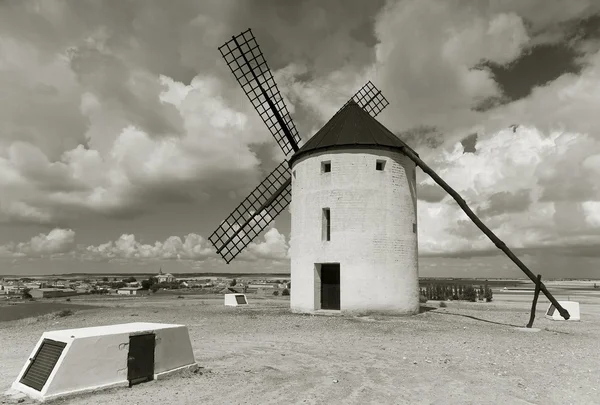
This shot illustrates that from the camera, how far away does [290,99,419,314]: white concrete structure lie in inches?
782

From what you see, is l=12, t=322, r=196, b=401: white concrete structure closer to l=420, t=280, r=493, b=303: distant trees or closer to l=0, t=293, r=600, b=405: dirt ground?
l=0, t=293, r=600, b=405: dirt ground

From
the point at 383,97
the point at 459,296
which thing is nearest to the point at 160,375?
the point at 383,97

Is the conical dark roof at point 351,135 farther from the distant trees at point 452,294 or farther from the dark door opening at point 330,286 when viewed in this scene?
the distant trees at point 452,294

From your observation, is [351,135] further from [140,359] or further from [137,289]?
[137,289]

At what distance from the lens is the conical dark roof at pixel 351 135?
20.9 meters

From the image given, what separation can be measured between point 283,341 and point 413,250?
32.0 ft

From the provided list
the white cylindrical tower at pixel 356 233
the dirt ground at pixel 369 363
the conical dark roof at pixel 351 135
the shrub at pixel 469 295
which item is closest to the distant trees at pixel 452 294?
the shrub at pixel 469 295

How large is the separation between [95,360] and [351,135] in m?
16.0

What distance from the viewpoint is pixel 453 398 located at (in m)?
7.68

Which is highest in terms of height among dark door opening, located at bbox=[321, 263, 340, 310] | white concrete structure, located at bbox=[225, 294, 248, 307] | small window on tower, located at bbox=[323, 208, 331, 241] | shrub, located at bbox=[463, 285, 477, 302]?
small window on tower, located at bbox=[323, 208, 331, 241]

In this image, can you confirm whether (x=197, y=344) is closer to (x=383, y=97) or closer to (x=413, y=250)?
(x=413, y=250)

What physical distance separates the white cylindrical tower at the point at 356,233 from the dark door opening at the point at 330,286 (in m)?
0.05

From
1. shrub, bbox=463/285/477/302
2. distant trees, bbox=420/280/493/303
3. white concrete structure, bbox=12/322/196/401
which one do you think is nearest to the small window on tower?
white concrete structure, bbox=12/322/196/401

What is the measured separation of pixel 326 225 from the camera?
2106 centimetres
